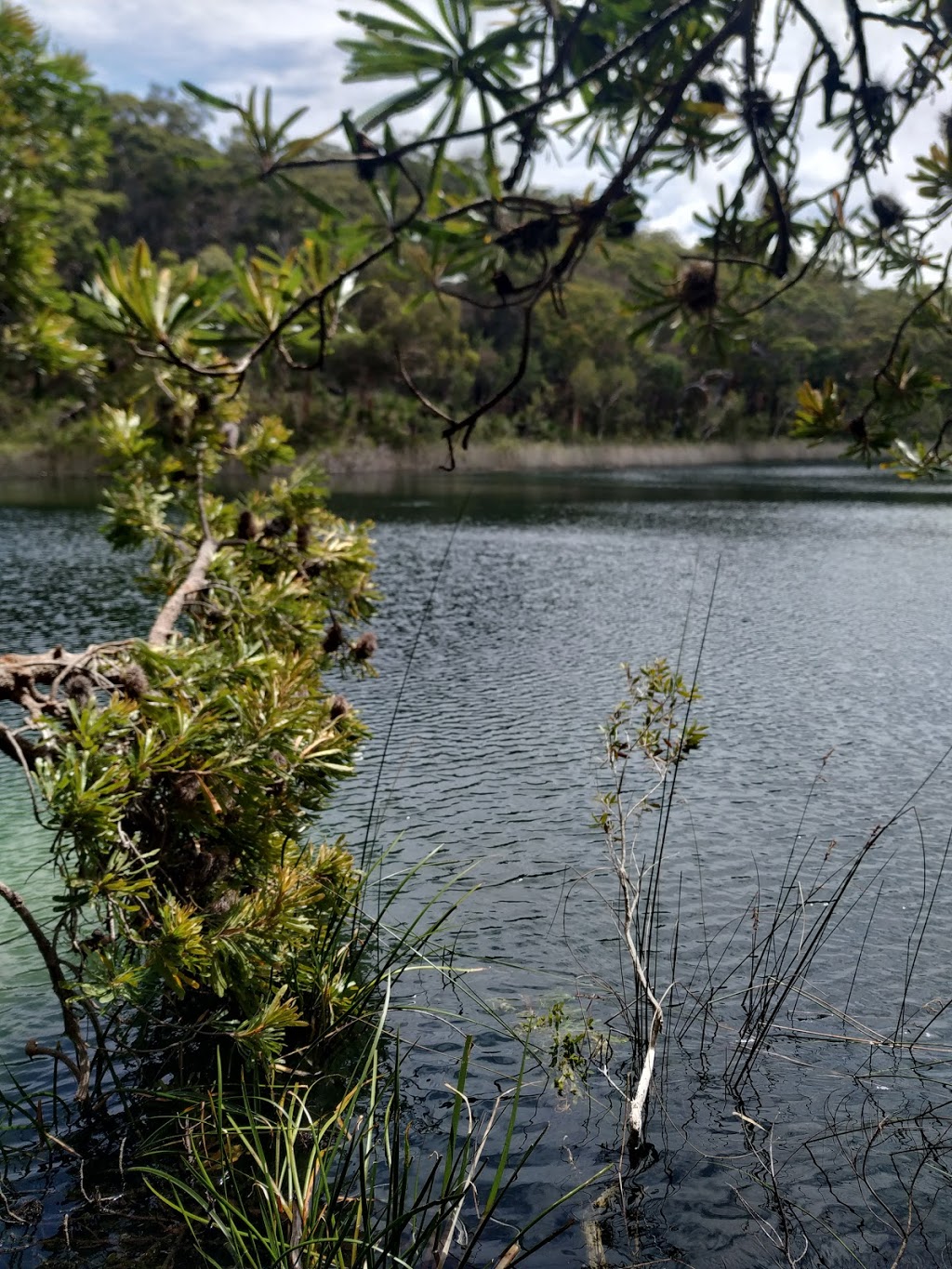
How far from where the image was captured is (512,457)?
148 ft

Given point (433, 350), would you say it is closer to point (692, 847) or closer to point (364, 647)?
point (692, 847)

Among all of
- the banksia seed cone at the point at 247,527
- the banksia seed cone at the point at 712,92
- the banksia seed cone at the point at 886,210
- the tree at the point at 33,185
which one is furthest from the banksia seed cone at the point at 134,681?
the banksia seed cone at the point at 886,210

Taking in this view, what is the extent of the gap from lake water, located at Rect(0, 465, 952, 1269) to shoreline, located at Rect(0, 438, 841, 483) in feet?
70.0

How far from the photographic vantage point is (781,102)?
1866 millimetres

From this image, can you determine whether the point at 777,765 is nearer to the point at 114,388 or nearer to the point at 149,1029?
the point at 149,1029

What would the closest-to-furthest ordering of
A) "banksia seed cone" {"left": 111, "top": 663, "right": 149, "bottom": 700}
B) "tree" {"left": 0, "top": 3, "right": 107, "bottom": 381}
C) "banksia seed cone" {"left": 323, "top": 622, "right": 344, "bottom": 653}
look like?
"banksia seed cone" {"left": 111, "top": 663, "right": 149, "bottom": 700} < "tree" {"left": 0, "top": 3, "right": 107, "bottom": 381} < "banksia seed cone" {"left": 323, "top": 622, "right": 344, "bottom": 653}

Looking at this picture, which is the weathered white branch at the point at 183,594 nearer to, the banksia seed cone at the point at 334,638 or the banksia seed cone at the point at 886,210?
the banksia seed cone at the point at 334,638

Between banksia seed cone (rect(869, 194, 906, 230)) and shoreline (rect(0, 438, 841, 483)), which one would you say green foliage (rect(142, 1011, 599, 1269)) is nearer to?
banksia seed cone (rect(869, 194, 906, 230))

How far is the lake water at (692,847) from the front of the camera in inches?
144

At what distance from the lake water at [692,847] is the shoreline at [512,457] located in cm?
2135

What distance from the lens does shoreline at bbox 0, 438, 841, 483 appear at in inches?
1507

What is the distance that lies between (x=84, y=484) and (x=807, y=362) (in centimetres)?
3580

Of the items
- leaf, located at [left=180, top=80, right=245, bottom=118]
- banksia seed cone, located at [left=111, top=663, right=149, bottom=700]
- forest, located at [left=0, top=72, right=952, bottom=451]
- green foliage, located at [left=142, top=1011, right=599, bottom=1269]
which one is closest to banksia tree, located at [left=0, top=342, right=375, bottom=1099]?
banksia seed cone, located at [left=111, top=663, right=149, bottom=700]

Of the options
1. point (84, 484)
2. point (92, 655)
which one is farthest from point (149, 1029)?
point (84, 484)
